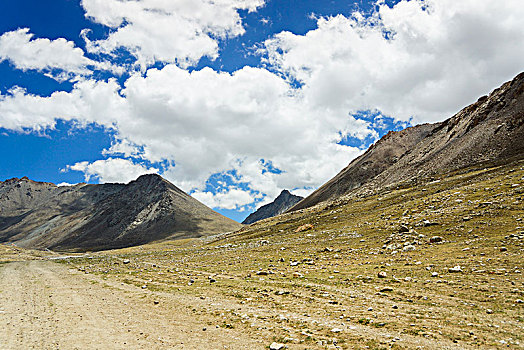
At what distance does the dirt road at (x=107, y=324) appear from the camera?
54.5ft

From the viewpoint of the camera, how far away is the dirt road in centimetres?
1662

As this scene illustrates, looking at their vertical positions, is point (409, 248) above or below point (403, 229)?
below

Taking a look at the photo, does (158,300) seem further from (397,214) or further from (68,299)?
(397,214)

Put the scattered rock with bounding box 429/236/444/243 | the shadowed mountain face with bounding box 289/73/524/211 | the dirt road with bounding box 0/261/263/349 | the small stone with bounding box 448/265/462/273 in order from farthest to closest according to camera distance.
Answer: the shadowed mountain face with bounding box 289/73/524/211 → the scattered rock with bounding box 429/236/444/243 → the small stone with bounding box 448/265/462/273 → the dirt road with bounding box 0/261/263/349

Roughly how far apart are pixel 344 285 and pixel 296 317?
8817 mm

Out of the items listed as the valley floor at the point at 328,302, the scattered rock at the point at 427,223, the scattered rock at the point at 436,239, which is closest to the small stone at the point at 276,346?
the valley floor at the point at 328,302

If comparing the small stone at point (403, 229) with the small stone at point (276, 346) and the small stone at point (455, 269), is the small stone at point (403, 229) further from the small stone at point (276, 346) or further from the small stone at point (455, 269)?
the small stone at point (276, 346)

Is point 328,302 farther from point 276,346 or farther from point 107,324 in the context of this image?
point 107,324

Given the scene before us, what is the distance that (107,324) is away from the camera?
67.5 ft

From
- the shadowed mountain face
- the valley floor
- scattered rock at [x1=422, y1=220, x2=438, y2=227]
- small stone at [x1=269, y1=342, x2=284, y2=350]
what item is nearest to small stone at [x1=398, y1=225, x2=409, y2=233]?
scattered rock at [x1=422, y1=220, x2=438, y2=227]

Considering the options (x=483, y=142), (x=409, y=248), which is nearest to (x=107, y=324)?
(x=409, y=248)

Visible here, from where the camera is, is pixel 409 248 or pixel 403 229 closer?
pixel 409 248

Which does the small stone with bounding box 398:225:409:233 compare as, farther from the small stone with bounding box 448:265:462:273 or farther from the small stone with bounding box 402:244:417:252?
the small stone with bounding box 448:265:462:273

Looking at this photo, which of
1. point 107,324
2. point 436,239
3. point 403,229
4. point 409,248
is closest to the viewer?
point 107,324
